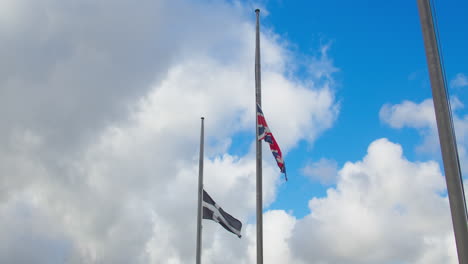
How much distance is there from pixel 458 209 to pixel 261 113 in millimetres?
14003

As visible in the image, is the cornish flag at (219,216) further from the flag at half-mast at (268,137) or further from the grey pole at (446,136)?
the grey pole at (446,136)

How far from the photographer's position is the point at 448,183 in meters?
11.4

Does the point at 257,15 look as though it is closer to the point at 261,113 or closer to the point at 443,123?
the point at 261,113

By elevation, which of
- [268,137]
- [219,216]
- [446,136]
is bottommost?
[446,136]

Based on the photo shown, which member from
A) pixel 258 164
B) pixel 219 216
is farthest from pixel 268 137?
pixel 219 216

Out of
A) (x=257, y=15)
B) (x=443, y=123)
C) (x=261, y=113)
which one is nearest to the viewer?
(x=443, y=123)

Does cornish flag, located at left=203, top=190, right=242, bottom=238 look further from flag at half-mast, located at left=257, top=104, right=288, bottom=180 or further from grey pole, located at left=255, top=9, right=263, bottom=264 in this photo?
grey pole, located at left=255, top=9, right=263, bottom=264

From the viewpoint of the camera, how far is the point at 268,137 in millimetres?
24375

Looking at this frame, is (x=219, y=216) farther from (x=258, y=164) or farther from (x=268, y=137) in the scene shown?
(x=258, y=164)

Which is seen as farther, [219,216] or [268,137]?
[219,216]

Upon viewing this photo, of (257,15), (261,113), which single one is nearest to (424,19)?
(261,113)

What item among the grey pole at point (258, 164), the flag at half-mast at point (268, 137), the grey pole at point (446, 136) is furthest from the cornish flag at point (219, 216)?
the grey pole at point (446, 136)

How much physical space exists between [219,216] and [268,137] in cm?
843

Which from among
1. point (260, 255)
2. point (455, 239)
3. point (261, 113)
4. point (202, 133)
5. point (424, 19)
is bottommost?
point (455, 239)
